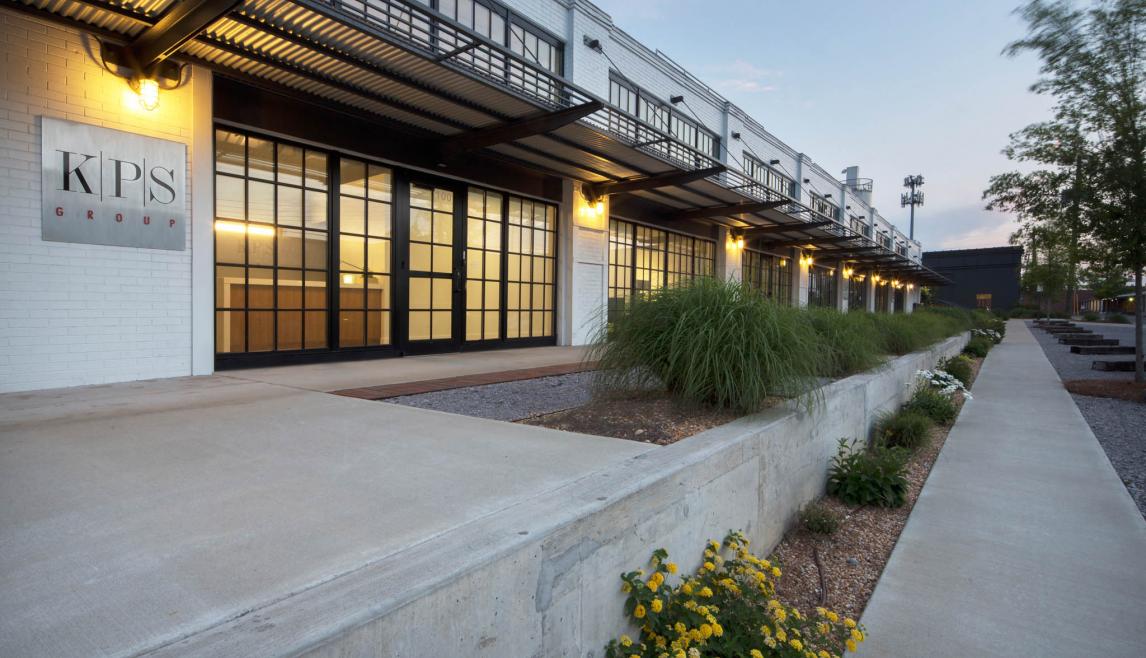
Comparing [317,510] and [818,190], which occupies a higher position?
[818,190]

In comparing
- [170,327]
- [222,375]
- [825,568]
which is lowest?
[825,568]

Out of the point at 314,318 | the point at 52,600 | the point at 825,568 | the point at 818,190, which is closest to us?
the point at 52,600

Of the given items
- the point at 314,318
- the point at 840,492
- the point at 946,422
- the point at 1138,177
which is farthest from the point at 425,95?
the point at 1138,177

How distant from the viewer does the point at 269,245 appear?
664 cm

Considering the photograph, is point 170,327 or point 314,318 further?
point 314,318

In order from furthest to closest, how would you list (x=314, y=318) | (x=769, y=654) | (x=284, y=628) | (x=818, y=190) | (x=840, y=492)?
(x=818, y=190)
(x=314, y=318)
(x=840, y=492)
(x=769, y=654)
(x=284, y=628)

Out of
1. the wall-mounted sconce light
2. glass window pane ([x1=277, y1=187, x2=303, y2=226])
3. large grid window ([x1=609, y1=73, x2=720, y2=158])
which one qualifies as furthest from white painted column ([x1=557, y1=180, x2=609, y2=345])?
glass window pane ([x1=277, y1=187, x2=303, y2=226])

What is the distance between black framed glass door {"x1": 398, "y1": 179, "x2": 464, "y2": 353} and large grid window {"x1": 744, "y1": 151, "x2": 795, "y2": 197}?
1024cm

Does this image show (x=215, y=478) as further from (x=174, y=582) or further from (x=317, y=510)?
(x=174, y=582)

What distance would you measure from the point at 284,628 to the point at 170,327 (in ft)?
18.5

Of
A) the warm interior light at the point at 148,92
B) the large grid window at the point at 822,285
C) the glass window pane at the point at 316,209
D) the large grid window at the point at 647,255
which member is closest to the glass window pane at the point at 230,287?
the glass window pane at the point at 316,209

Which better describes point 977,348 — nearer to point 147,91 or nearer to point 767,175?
point 767,175

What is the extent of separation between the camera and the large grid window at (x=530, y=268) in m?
10.1

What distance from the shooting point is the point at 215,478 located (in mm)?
2459
